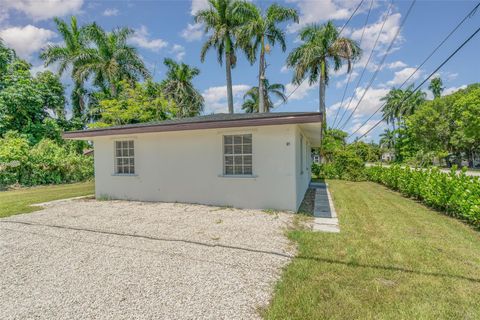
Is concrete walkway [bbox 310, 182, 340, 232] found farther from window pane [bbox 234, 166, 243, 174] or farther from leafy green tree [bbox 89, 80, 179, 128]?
leafy green tree [bbox 89, 80, 179, 128]

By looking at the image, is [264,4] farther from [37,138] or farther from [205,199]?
[37,138]

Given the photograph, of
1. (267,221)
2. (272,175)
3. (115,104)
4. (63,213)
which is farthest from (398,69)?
(115,104)

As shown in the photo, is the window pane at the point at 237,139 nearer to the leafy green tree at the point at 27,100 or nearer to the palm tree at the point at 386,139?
the leafy green tree at the point at 27,100

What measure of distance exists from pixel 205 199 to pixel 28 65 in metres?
22.9

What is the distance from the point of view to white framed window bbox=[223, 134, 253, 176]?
23.2 feet

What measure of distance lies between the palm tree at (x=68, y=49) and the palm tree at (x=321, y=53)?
56.1ft

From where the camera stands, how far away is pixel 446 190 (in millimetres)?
6941

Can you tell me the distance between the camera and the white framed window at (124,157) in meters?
8.77

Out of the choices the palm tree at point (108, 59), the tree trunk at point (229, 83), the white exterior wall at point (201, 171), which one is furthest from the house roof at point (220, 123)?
the palm tree at point (108, 59)

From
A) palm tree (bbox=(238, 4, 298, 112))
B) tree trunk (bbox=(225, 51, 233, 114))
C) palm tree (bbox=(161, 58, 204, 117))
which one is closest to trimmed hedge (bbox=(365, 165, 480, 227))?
palm tree (bbox=(238, 4, 298, 112))

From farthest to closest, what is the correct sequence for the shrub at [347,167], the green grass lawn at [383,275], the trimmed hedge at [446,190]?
the shrub at [347,167]
the trimmed hedge at [446,190]
the green grass lawn at [383,275]

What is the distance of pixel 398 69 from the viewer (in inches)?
460

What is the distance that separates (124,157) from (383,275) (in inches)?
327

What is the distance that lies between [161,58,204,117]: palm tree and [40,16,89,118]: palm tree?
7019mm
